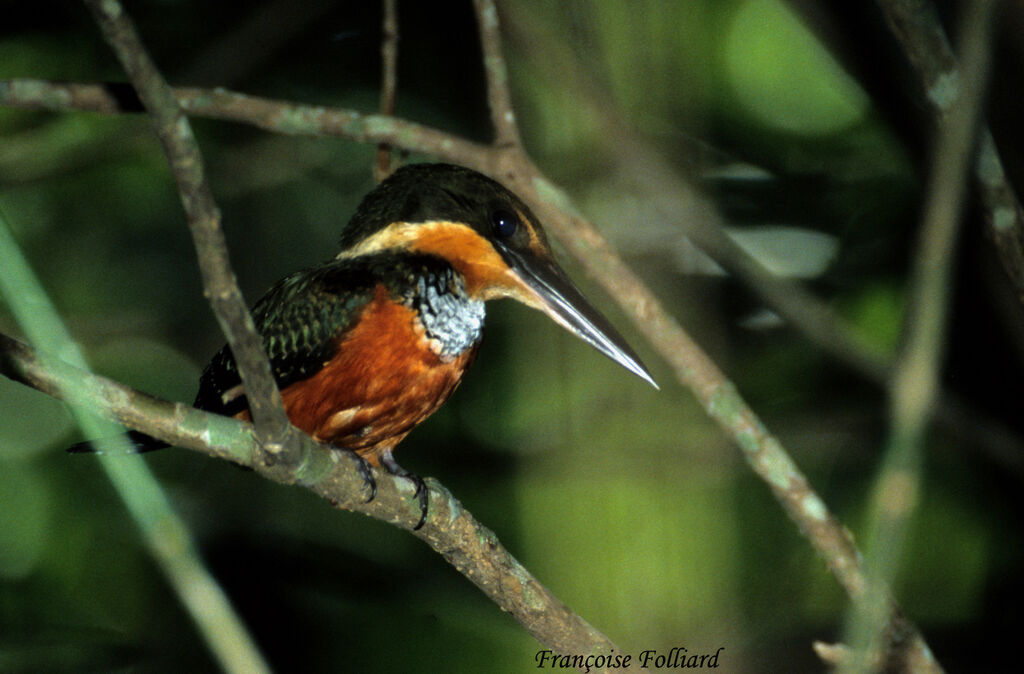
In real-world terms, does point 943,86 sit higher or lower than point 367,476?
higher

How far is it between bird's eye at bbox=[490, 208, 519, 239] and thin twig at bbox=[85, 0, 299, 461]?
878mm

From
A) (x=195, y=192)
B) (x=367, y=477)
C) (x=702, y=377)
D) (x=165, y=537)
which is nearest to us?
(x=195, y=192)

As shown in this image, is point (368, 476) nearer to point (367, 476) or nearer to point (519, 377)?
point (367, 476)

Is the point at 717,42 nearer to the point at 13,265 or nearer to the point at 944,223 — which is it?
the point at 944,223

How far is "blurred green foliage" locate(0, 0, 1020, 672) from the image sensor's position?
2795 mm

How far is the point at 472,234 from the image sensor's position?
2.03 m

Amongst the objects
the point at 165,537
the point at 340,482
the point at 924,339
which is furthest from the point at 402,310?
the point at 924,339

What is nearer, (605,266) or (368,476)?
(368,476)

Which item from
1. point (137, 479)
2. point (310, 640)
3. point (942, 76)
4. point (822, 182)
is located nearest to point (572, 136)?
point (822, 182)

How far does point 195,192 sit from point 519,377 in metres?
2.11

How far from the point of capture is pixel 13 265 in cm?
123

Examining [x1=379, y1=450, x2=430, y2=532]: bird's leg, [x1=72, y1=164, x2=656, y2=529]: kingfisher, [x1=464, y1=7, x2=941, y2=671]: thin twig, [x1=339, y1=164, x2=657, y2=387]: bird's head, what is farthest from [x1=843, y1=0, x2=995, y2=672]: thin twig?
[x1=379, y1=450, x2=430, y2=532]: bird's leg

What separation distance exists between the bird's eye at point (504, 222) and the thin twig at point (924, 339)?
826mm

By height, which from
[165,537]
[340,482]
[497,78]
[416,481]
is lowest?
[165,537]
